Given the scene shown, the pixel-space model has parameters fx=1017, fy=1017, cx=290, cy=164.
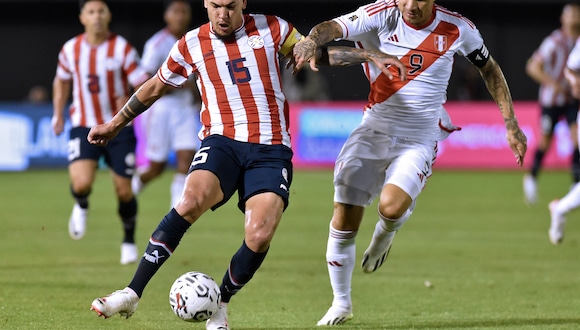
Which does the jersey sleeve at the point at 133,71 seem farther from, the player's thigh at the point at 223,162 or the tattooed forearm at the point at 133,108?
the player's thigh at the point at 223,162

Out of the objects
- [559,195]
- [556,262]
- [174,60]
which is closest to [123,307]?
[174,60]

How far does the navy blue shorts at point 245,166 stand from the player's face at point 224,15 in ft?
2.30

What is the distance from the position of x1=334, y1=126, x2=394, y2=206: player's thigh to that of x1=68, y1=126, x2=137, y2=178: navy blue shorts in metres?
3.11

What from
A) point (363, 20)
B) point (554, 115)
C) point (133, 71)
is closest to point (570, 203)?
point (363, 20)

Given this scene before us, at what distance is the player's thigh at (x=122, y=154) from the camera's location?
32.3ft

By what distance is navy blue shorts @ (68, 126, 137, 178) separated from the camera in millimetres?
9812

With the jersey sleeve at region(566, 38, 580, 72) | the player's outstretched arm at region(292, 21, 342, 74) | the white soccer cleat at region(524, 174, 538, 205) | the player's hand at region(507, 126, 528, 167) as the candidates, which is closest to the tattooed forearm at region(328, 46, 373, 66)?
the player's outstretched arm at region(292, 21, 342, 74)

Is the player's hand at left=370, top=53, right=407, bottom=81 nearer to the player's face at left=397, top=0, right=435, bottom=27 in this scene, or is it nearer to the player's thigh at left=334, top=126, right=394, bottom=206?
the player's face at left=397, top=0, right=435, bottom=27

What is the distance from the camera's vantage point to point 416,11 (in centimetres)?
698

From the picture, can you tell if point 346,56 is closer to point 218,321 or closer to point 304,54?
point 304,54

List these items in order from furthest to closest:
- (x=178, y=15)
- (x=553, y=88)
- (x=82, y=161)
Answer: (x=553, y=88)
(x=178, y=15)
(x=82, y=161)

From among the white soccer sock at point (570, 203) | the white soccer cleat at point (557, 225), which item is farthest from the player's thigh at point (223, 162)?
the white soccer cleat at point (557, 225)

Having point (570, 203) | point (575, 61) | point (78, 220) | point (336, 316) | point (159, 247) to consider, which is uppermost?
point (159, 247)

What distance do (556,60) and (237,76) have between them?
33.9ft
